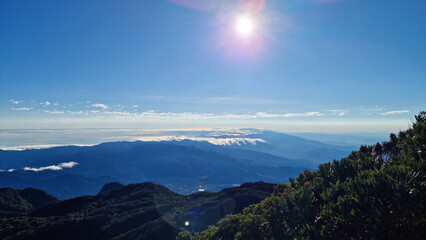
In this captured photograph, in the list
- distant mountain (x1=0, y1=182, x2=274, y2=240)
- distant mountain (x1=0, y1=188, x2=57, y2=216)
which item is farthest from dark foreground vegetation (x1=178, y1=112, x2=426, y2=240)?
distant mountain (x1=0, y1=188, x2=57, y2=216)

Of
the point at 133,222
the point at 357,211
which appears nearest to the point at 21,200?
the point at 133,222

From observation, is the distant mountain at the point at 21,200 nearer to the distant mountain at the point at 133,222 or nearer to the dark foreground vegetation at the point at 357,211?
the distant mountain at the point at 133,222

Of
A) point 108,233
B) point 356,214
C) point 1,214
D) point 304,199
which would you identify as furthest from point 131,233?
point 1,214

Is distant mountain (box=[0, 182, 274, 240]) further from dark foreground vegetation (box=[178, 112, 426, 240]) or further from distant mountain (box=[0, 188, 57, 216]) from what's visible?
distant mountain (box=[0, 188, 57, 216])

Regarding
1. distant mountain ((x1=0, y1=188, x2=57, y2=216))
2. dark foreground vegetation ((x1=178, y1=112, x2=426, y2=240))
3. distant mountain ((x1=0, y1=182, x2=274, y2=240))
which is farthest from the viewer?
distant mountain ((x1=0, y1=188, x2=57, y2=216))

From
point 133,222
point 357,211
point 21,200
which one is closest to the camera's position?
point 357,211

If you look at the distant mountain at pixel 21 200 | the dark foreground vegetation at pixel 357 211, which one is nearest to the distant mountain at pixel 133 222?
the dark foreground vegetation at pixel 357 211

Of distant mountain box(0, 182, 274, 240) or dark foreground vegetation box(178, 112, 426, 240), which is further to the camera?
distant mountain box(0, 182, 274, 240)

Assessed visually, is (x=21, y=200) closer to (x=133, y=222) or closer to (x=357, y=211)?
(x=133, y=222)
